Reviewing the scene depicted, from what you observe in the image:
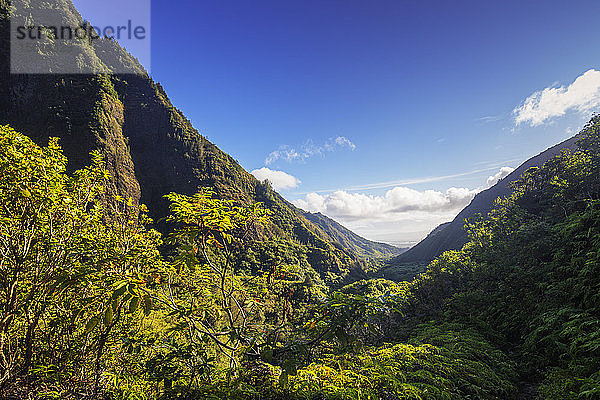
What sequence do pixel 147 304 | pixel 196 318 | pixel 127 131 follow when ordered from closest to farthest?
1. pixel 147 304
2. pixel 196 318
3. pixel 127 131

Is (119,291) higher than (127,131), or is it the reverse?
(127,131)

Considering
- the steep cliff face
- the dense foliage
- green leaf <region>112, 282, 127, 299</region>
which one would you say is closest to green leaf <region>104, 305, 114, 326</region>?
the dense foliage

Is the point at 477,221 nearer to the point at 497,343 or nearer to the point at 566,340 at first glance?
the point at 497,343

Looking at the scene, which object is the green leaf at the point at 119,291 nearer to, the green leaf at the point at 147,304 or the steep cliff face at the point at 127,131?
the green leaf at the point at 147,304

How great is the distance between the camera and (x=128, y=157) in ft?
302

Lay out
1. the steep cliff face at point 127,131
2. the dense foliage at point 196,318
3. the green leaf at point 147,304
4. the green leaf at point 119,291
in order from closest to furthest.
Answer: the green leaf at point 119,291
the green leaf at point 147,304
the dense foliage at point 196,318
the steep cliff face at point 127,131

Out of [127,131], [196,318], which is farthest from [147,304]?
[127,131]

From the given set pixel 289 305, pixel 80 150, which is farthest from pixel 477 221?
pixel 80 150

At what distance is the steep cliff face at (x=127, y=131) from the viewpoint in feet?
252

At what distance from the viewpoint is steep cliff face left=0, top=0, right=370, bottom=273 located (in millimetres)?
76688

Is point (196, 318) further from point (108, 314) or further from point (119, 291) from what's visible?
point (119, 291)

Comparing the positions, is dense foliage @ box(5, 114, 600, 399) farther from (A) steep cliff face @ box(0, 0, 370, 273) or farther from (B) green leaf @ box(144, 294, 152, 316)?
(A) steep cliff face @ box(0, 0, 370, 273)

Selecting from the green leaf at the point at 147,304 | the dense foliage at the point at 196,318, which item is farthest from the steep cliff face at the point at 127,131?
the green leaf at the point at 147,304

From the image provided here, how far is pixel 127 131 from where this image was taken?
9894 cm
